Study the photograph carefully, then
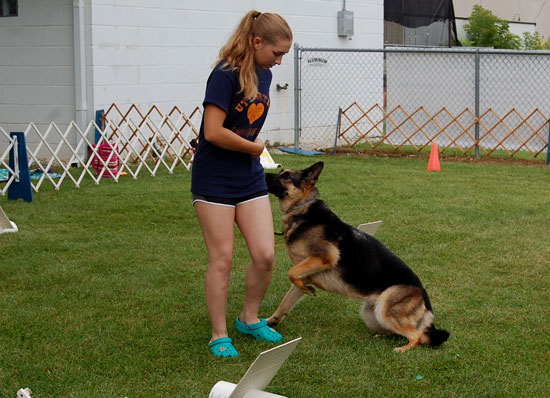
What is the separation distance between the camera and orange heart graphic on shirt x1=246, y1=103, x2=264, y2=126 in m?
3.98

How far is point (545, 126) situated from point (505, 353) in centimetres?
1116

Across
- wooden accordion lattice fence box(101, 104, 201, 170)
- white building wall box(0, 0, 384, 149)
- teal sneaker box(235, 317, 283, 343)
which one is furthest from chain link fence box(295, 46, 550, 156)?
teal sneaker box(235, 317, 283, 343)

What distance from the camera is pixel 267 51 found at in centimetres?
390

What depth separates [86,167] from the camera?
10.2 metres

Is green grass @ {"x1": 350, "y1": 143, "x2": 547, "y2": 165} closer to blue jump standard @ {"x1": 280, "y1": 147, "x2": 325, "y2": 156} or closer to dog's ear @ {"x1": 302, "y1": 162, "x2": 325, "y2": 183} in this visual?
blue jump standard @ {"x1": 280, "y1": 147, "x2": 325, "y2": 156}

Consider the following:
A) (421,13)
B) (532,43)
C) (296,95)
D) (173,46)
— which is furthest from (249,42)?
(532,43)

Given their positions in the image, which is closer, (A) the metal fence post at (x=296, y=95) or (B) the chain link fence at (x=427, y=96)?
(B) the chain link fence at (x=427, y=96)

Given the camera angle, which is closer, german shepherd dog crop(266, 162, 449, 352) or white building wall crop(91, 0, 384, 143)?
german shepherd dog crop(266, 162, 449, 352)

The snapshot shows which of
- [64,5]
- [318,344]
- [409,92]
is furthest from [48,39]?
[318,344]

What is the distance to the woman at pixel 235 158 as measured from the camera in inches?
152

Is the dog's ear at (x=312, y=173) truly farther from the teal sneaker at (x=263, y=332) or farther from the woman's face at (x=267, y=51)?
the teal sneaker at (x=263, y=332)

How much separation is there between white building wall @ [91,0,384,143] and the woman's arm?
842 centimetres

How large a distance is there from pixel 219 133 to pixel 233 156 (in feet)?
0.74

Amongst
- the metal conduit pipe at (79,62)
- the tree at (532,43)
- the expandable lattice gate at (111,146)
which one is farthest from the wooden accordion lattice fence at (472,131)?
the tree at (532,43)
